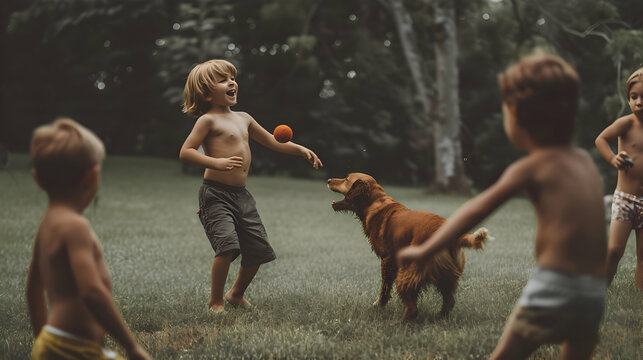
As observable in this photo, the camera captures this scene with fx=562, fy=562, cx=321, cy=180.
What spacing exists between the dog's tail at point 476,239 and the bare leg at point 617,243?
1375mm

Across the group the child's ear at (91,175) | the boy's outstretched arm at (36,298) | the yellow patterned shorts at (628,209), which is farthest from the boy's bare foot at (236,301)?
the yellow patterned shorts at (628,209)

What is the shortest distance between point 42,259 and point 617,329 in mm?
2884

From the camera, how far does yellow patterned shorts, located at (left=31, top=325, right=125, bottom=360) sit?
178cm

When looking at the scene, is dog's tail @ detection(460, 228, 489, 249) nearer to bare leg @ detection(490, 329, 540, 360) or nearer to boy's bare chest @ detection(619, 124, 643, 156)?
bare leg @ detection(490, 329, 540, 360)

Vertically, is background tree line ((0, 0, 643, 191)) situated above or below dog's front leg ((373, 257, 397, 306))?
above

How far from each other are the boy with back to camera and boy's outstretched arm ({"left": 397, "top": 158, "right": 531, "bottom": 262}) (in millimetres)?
1990

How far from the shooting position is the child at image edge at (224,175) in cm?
348

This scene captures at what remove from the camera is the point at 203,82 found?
3.53m

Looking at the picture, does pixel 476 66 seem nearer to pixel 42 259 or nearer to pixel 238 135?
pixel 238 135

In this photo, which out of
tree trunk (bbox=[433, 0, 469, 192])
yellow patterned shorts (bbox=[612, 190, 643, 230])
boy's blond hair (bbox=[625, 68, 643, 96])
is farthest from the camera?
tree trunk (bbox=[433, 0, 469, 192])

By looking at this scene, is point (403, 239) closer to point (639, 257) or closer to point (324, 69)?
point (639, 257)

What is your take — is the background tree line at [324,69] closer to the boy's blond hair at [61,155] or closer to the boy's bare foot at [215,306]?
the boy's bare foot at [215,306]

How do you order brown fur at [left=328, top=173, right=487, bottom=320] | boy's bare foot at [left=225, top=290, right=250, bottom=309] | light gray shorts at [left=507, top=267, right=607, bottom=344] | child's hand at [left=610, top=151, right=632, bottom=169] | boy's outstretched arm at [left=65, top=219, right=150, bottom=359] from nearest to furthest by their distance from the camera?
boy's outstretched arm at [left=65, top=219, right=150, bottom=359] < light gray shorts at [left=507, top=267, right=607, bottom=344] < brown fur at [left=328, top=173, right=487, bottom=320] < child's hand at [left=610, top=151, right=632, bottom=169] < boy's bare foot at [left=225, top=290, right=250, bottom=309]

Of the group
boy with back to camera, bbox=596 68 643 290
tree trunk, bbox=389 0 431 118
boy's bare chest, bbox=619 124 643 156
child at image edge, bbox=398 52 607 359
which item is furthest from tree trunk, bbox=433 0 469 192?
child at image edge, bbox=398 52 607 359
